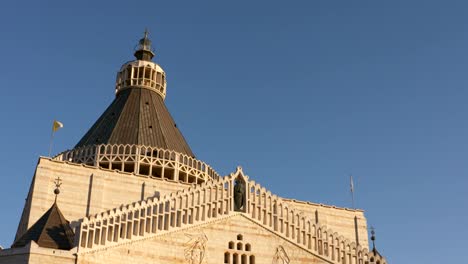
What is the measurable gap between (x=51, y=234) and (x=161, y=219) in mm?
4860

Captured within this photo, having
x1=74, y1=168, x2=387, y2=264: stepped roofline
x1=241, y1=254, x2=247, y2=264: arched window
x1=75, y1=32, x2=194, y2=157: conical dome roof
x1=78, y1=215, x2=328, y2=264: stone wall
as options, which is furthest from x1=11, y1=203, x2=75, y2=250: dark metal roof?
x1=75, y1=32, x2=194, y2=157: conical dome roof

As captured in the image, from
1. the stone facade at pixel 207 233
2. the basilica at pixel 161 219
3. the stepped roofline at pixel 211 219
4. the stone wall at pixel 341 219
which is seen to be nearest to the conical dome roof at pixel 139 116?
the basilica at pixel 161 219

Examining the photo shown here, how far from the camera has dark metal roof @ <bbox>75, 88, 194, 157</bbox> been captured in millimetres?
47531

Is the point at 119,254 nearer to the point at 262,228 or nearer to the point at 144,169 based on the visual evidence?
the point at 262,228

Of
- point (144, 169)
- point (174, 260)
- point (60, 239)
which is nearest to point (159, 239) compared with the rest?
point (174, 260)

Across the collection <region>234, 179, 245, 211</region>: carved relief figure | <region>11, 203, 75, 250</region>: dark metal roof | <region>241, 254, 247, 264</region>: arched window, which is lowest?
<region>241, 254, 247, 264</region>: arched window

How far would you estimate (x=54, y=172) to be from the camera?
3934 cm

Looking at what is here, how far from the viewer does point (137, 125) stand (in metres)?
48.9

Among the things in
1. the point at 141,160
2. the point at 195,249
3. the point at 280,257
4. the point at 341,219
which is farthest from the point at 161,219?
the point at 341,219

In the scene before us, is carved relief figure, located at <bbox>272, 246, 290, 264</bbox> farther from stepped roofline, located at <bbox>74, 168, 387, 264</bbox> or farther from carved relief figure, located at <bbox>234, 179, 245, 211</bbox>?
carved relief figure, located at <bbox>234, 179, 245, 211</bbox>

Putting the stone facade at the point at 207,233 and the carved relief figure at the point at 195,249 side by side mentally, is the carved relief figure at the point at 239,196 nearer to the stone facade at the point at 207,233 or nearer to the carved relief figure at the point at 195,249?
the stone facade at the point at 207,233

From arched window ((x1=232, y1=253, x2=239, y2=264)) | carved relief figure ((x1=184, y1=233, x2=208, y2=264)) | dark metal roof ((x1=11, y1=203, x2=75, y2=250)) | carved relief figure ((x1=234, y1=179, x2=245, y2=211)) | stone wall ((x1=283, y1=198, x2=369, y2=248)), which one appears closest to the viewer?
dark metal roof ((x1=11, y1=203, x2=75, y2=250))

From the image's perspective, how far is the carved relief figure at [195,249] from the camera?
98.3 feet

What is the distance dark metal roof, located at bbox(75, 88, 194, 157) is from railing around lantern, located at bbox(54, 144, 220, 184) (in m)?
1.28
